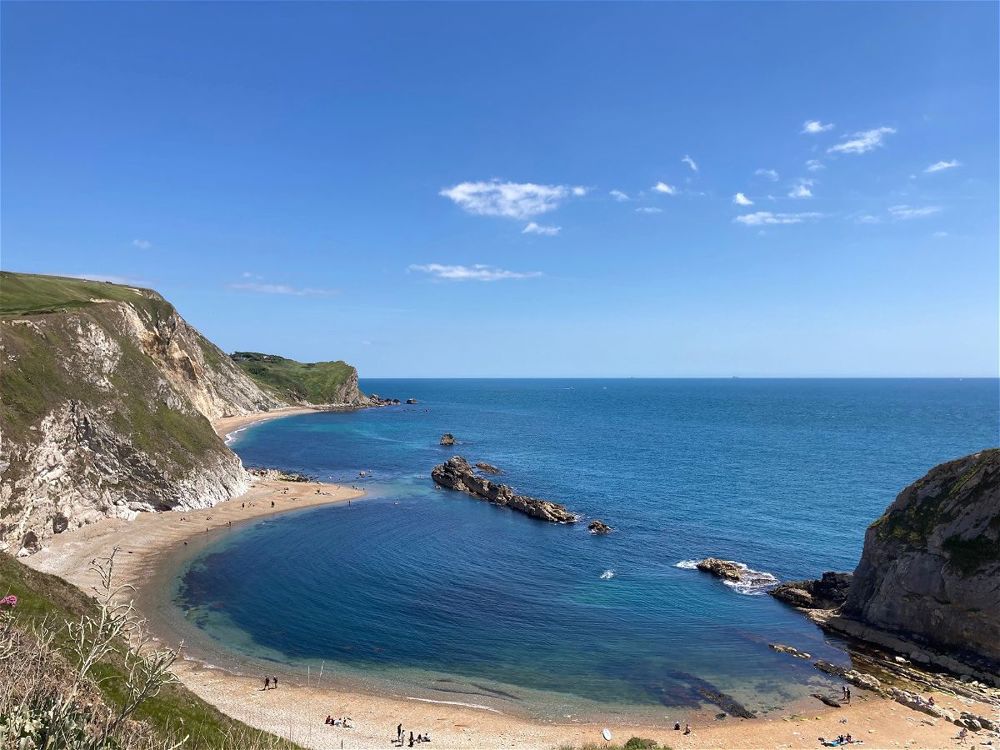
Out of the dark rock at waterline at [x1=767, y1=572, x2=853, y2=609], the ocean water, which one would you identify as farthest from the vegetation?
the dark rock at waterline at [x1=767, y1=572, x2=853, y2=609]

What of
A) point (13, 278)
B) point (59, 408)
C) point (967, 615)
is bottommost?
point (967, 615)

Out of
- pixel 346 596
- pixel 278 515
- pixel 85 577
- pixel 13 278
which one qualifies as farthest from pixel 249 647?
pixel 13 278

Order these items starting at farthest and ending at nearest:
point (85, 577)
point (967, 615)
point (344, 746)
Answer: point (85, 577) → point (967, 615) → point (344, 746)

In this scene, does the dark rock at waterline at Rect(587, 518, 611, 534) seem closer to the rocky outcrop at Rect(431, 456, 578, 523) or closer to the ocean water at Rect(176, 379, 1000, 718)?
the ocean water at Rect(176, 379, 1000, 718)

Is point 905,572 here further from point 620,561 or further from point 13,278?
point 13,278

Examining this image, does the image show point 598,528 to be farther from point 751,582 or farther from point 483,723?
point 483,723

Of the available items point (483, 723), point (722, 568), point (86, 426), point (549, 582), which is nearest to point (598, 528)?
point (722, 568)

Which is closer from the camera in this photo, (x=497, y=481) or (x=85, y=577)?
(x=85, y=577)
